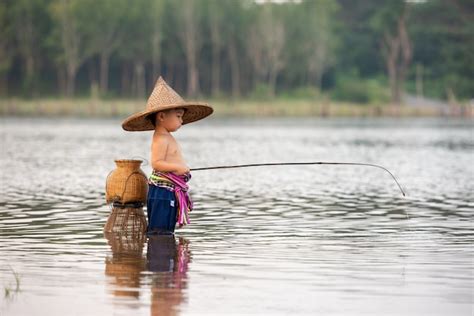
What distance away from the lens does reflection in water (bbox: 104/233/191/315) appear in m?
8.21

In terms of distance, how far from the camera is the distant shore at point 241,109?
77.9 metres

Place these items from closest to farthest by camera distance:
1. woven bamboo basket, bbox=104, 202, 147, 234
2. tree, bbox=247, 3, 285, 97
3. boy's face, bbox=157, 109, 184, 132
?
boy's face, bbox=157, 109, 184, 132 < woven bamboo basket, bbox=104, 202, 147, 234 < tree, bbox=247, 3, 285, 97

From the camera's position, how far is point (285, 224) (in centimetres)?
1340

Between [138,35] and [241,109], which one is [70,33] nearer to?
[138,35]

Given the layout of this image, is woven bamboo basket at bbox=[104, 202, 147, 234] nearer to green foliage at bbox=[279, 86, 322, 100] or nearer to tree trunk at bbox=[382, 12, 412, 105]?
green foliage at bbox=[279, 86, 322, 100]

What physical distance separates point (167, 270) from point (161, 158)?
78.4 inches

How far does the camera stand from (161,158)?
11359 mm

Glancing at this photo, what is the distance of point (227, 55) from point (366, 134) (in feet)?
174

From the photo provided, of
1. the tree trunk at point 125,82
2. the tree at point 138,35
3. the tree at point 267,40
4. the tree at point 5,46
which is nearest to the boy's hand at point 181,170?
the tree at point 5,46

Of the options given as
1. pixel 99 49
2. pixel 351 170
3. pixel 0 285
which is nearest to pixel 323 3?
pixel 99 49

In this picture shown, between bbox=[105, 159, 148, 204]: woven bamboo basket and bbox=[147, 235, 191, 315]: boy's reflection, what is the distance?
406mm

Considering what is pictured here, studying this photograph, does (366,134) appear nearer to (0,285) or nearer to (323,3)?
(0,285)

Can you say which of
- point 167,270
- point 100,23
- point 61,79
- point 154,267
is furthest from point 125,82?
point 167,270

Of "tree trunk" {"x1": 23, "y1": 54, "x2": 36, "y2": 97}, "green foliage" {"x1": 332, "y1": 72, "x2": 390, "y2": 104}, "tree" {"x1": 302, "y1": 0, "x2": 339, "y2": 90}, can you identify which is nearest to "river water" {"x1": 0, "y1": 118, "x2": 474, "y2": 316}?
"tree trunk" {"x1": 23, "y1": 54, "x2": 36, "y2": 97}
